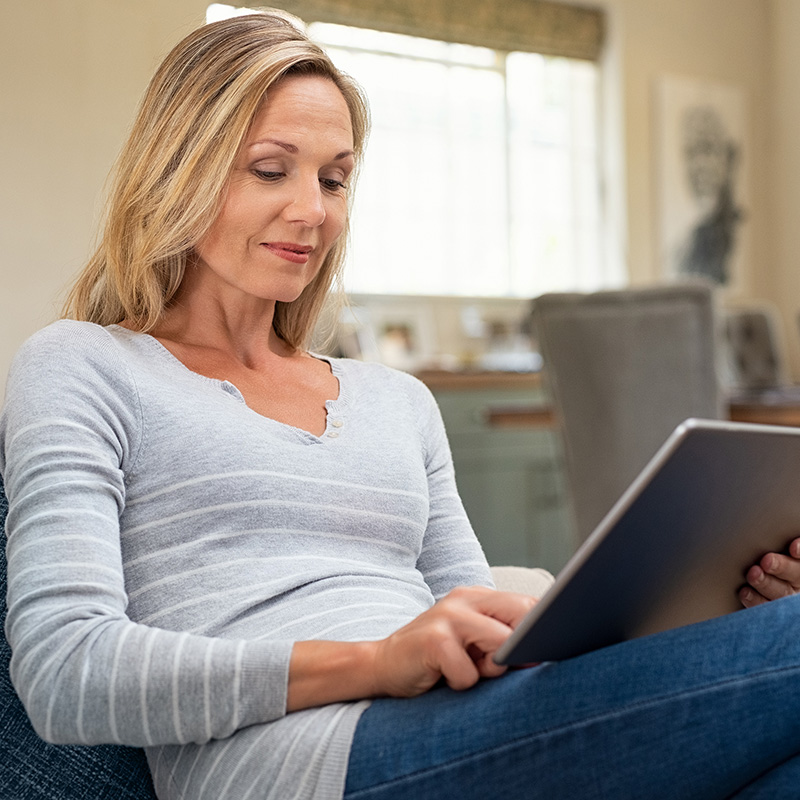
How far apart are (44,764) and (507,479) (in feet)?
9.07

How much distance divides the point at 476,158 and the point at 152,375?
4170mm

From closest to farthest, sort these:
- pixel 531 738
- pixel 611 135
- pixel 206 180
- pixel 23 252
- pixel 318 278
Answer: pixel 531 738 → pixel 206 180 → pixel 318 278 → pixel 23 252 → pixel 611 135

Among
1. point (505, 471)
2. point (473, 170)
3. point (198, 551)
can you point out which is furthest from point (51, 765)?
point (473, 170)

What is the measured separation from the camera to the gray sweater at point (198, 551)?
2.41 ft

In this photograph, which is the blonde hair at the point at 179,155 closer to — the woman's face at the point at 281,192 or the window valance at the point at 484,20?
the woman's face at the point at 281,192

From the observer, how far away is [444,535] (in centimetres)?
115

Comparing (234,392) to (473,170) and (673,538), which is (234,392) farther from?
(473,170)

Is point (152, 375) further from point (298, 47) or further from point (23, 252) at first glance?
point (23, 252)

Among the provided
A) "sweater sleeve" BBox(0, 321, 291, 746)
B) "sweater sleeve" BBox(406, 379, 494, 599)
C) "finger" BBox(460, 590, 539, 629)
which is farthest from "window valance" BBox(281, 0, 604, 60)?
"finger" BBox(460, 590, 539, 629)

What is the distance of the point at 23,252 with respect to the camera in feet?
9.78

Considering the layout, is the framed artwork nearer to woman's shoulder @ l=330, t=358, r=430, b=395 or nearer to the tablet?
woman's shoulder @ l=330, t=358, r=430, b=395

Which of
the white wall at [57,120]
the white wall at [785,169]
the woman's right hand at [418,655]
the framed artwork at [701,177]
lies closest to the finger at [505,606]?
the woman's right hand at [418,655]

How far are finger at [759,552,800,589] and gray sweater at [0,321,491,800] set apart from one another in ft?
1.10

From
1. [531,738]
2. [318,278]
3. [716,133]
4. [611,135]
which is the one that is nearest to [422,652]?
[531,738]
